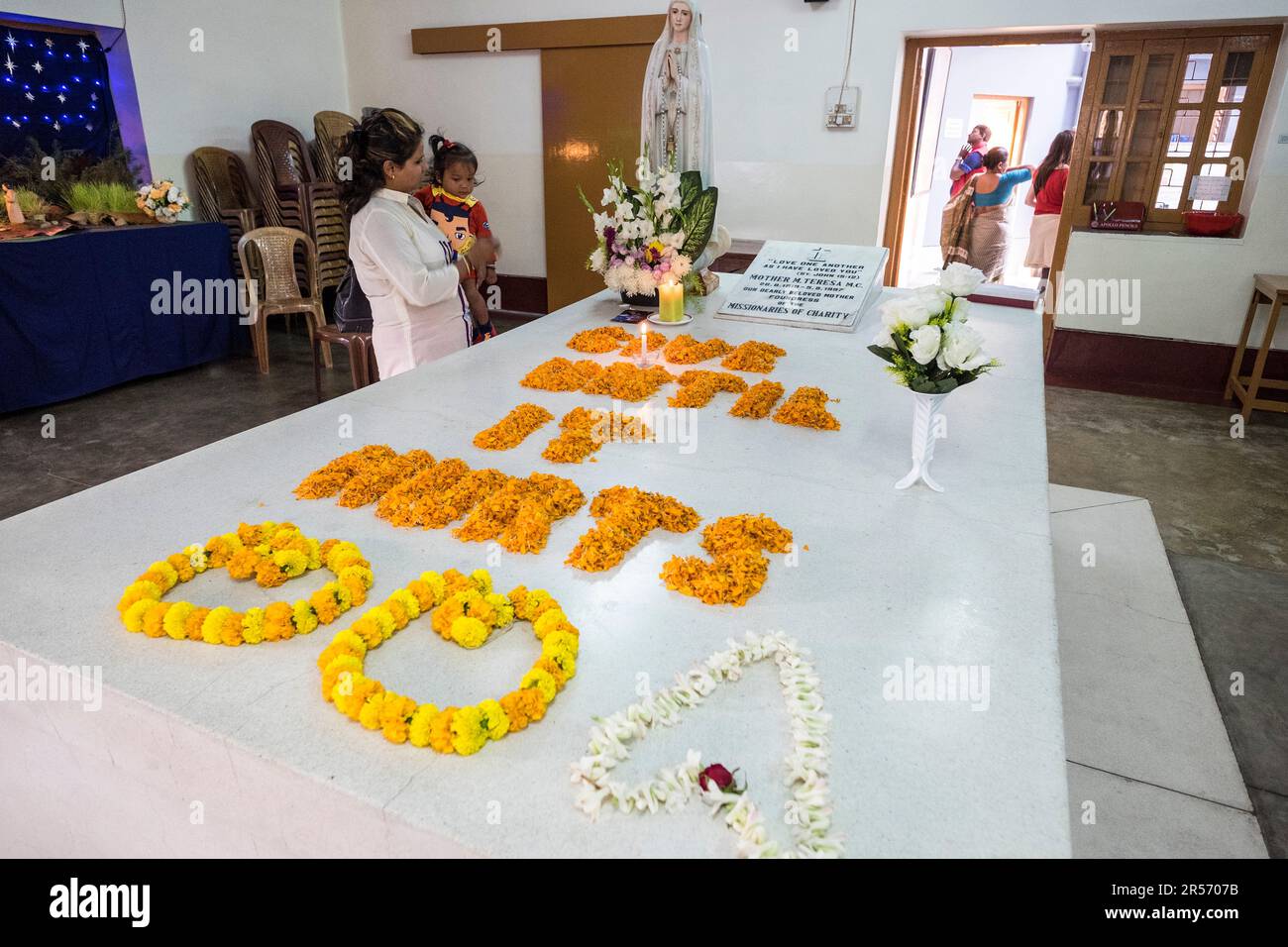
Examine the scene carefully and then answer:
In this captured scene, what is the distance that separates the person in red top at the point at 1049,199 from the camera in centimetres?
586

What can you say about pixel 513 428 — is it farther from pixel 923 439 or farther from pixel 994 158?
pixel 994 158

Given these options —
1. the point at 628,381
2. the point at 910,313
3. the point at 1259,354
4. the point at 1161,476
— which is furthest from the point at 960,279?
the point at 1259,354

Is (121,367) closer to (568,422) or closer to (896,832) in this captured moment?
(568,422)

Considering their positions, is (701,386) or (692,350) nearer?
(701,386)

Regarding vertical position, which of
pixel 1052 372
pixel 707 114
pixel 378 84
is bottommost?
pixel 1052 372

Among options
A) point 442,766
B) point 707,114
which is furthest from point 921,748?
point 707,114

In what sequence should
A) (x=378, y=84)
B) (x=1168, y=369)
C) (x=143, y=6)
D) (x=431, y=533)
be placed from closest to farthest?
(x=431, y=533)
(x=1168, y=369)
(x=143, y=6)
(x=378, y=84)

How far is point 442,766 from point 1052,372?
5614 mm

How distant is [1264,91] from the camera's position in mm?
4824

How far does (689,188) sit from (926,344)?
6.57 feet

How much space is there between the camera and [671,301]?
10.8 ft

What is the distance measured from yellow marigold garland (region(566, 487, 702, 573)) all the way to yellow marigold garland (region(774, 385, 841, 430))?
2.20 feet

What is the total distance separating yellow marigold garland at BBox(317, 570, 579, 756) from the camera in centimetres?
108

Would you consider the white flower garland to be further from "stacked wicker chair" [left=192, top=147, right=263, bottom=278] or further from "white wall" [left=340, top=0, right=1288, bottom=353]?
"stacked wicker chair" [left=192, top=147, right=263, bottom=278]
